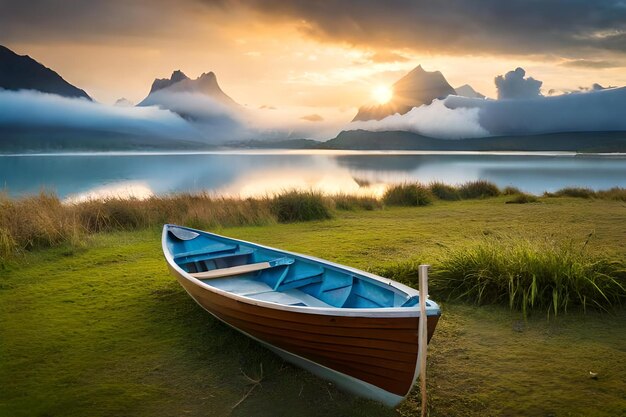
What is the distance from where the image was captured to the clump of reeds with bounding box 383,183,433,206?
59.6 feet

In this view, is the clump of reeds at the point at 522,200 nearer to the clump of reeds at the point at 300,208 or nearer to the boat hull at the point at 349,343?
the clump of reeds at the point at 300,208

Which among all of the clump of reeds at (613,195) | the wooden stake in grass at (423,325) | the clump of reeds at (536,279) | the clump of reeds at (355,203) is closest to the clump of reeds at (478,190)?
the clump of reeds at (613,195)

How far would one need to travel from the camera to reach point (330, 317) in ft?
13.4

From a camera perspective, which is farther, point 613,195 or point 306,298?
point 613,195

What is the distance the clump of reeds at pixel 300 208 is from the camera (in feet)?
48.3

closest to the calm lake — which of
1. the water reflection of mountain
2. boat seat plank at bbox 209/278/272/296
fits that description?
the water reflection of mountain

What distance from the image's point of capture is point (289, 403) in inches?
178

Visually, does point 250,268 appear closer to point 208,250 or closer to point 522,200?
point 208,250

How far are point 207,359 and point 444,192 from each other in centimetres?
1631

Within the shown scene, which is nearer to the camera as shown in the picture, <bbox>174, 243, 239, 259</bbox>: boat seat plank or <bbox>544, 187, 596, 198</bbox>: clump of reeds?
<bbox>174, 243, 239, 259</bbox>: boat seat plank

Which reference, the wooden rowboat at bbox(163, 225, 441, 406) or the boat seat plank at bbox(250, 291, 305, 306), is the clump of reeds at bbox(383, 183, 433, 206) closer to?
the wooden rowboat at bbox(163, 225, 441, 406)

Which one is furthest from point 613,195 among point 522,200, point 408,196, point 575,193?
point 408,196

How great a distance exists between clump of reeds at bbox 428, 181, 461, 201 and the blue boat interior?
44.5 feet

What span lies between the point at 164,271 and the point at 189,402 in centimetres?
456
